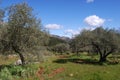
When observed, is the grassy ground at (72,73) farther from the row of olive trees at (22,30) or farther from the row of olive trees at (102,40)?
the row of olive trees at (102,40)

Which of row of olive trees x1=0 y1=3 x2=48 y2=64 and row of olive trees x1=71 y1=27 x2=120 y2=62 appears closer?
row of olive trees x1=0 y1=3 x2=48 y2=64

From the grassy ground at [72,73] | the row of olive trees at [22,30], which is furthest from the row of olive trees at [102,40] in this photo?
the row of olive trees at [22,30]

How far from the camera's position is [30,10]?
31.5 metres

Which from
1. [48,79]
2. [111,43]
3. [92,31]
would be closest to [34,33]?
[48,79]

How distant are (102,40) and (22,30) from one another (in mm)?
21423

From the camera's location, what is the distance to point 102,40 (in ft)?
154

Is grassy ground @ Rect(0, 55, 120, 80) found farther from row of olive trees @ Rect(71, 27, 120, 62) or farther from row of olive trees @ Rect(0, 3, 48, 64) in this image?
row of olive trees @ Rect(71, 27, 120, 62)

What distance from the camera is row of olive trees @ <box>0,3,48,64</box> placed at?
30953mm

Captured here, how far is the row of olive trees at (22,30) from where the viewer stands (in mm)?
30953

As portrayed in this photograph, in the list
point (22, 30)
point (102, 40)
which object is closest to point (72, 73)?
point (22, 30)

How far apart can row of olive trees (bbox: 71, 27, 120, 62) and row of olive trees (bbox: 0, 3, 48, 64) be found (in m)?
18.8

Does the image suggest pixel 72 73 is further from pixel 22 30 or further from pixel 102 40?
pixel 102 40

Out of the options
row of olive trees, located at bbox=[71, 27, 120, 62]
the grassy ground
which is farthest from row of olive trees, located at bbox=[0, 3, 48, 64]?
row of olive trees, located at bbox=[71, 27, 120, 62]

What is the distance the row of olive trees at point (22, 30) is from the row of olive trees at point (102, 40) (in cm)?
1880
